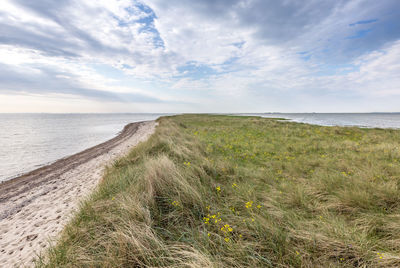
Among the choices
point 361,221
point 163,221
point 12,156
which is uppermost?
point 361,221

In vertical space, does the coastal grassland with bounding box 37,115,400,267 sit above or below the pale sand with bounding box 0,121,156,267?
above

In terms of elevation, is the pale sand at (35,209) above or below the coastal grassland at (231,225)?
below

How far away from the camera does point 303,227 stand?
9.62 feet

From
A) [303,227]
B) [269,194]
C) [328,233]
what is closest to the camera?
[328,233]

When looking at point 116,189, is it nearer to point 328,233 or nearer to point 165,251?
point 165,251

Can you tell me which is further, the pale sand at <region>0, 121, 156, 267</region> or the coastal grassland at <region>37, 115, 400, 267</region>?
the pale sand at <region>0, 121, 156, 267</region>

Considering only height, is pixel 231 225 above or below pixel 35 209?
above

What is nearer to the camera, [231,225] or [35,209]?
[231,225]

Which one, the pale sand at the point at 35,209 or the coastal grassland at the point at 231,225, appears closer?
the coastal grassland at the point at 231,225

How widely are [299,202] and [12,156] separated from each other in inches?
946

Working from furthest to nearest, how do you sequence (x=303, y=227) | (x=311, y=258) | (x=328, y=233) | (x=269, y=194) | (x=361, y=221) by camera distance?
(x=269, y=194) < (x=361, y=221) < (x=303, y=227) < (x=328, y=233) < (x=311, y=258)

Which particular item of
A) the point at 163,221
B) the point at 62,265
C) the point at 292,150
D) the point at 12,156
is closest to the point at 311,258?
the point at 163,221

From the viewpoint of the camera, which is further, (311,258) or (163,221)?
(163,221)

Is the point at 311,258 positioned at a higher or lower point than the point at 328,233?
lower
